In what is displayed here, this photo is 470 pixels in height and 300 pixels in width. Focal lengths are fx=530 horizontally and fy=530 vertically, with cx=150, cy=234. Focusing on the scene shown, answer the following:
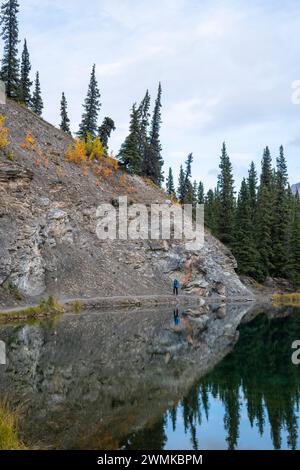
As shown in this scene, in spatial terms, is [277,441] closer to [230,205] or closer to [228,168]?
[230,205]

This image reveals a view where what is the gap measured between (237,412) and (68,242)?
114ft

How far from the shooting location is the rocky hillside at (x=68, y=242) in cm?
4056

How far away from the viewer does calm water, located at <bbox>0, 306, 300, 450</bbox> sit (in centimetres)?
1248

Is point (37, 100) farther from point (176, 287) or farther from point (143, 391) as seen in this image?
point (143, 391)

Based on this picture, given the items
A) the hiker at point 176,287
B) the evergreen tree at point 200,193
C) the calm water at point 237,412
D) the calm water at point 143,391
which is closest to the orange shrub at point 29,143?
the hiker at point 176,287

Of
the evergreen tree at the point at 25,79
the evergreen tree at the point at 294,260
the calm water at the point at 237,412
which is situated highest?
the evergreen tree at the point at 25,79

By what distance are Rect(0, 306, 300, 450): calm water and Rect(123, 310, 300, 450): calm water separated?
3 cm

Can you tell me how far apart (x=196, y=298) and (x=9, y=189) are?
69.9ft

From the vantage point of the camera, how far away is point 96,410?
1459cm

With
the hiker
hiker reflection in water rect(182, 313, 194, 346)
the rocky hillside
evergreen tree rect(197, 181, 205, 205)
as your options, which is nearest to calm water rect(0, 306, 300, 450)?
hiker reflection in water rect(182, 313, 194, 346)

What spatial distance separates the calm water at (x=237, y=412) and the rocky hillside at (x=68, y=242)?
69.3 ft

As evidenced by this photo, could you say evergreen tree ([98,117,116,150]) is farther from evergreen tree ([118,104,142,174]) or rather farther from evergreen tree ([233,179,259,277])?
evergreen tree ([233,179,259,277])

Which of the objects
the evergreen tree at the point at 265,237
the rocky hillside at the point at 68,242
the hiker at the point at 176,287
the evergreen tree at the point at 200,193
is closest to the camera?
the rocky hillside at the point at 68,242

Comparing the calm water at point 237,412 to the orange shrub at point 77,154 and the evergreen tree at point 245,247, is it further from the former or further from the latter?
the evergreen tree at point 245,247
